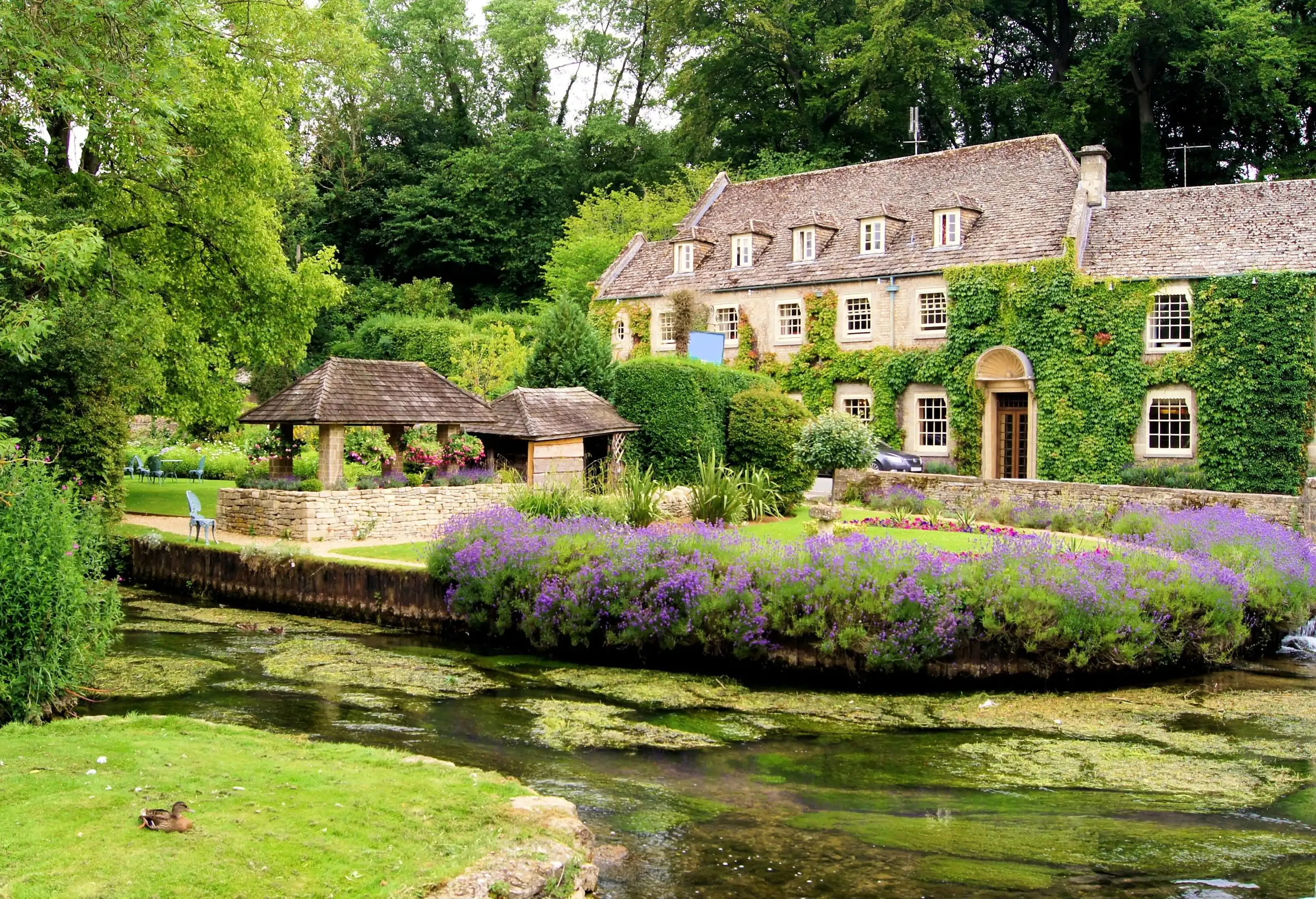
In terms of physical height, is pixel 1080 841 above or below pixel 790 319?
below

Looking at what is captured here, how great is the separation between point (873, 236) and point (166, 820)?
100 feet

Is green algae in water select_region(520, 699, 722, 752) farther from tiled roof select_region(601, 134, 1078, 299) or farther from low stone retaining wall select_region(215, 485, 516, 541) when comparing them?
tiled roof select_region(601, 134, 1078, 299)

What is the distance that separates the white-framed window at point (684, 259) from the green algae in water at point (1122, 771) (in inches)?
1124

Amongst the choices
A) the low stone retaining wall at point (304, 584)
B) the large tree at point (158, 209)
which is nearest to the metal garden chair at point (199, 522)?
the low stone retaining wall at point (304, 584)

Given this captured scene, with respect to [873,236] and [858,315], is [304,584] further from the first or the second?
[873,236]

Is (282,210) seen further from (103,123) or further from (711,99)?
(103,123)

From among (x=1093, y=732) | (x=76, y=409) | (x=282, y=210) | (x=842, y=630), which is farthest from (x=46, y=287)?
(x=282, y=210)

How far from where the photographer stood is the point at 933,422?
32000 millimetres

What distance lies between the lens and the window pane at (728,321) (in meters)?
36.0

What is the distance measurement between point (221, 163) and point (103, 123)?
686 centimetres

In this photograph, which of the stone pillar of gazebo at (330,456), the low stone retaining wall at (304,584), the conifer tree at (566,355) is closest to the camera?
the low stone retaining wall at (304,584)

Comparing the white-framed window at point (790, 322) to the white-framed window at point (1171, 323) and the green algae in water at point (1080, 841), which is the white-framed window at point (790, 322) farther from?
the green algae in water at point (1080, 841)

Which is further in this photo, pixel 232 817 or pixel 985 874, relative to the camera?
pixel 985 874

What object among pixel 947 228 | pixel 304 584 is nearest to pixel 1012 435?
pixel 947 228
